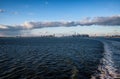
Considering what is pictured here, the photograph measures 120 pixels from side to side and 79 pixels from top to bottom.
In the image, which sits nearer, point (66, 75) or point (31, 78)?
point (31, 78)

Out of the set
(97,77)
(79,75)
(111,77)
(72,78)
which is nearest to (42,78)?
(72,78)

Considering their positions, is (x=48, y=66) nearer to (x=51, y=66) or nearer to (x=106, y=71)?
(x=51, y=66)

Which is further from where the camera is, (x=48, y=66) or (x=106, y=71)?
(x=48, y=66)

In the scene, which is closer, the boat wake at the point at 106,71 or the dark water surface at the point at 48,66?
the boat wake at the point at 106,71

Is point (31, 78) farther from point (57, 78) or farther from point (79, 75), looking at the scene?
point (79, 75)

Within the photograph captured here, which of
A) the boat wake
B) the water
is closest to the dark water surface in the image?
the water

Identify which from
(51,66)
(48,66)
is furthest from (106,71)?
(48,66)

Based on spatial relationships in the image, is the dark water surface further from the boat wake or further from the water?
the boat wake

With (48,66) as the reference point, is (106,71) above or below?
below

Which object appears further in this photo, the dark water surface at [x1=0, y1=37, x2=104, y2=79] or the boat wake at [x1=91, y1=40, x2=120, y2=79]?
the dark water surface at [x1=0, y1=37, x2=104, y2=79]

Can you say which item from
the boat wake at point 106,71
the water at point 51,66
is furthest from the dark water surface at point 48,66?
the boat wake at point 106,71

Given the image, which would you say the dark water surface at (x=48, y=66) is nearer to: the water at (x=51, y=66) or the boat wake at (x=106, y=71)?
the water at (x=51, y=66)
